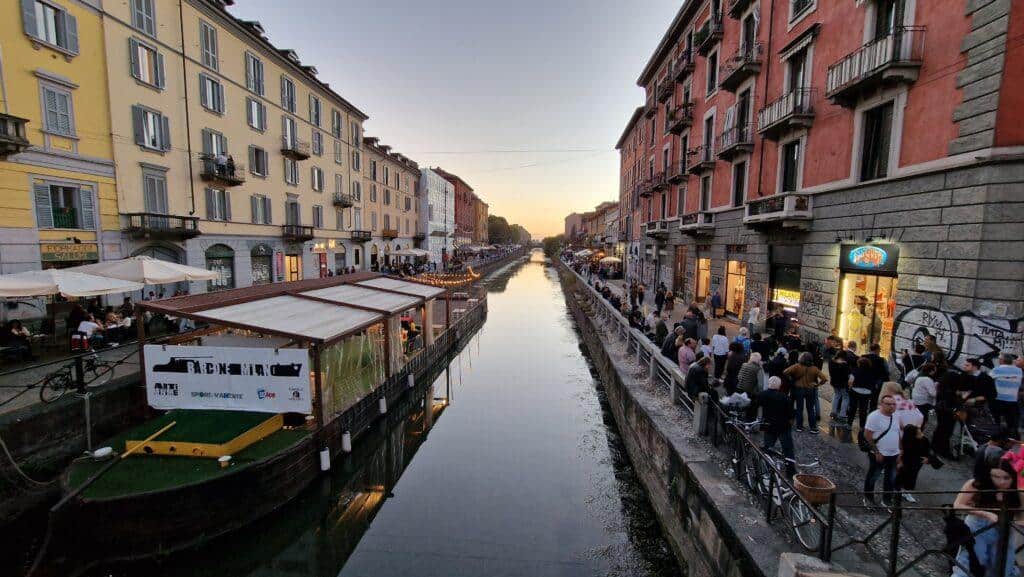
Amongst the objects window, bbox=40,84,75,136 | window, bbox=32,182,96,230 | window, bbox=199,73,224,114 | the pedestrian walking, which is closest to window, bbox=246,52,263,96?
window, bbox=199,73,224,114

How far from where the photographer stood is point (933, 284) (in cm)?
949

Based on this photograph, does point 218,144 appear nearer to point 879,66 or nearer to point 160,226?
point 160,226

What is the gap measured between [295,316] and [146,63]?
57.3 ft

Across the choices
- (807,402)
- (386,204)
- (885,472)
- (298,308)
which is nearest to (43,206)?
(298,308)

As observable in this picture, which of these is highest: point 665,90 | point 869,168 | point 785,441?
point 665,90

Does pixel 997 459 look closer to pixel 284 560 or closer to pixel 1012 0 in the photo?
pixel 1012 0

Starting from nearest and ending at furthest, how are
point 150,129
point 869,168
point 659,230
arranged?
1. point 869,168
2. point 150,129
3. point 659,230

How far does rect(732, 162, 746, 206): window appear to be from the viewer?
18.6m

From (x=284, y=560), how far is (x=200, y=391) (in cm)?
367

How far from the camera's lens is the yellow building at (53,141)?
538 inches

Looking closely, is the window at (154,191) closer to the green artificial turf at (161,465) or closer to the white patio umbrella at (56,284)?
the white patio umbrella at (56,284)

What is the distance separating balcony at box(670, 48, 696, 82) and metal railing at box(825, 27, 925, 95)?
13.6 metres

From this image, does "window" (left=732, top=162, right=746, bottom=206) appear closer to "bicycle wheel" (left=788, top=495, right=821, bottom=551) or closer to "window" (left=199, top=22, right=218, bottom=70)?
"bicycle wheel" (left=788, top=495, right=821, bottom=551)

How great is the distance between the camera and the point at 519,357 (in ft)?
70.4
